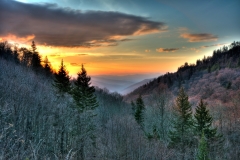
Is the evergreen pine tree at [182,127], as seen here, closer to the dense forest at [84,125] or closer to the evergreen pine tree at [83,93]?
the dense forest at [84,125]

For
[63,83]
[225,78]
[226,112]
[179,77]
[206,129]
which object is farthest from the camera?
[179,77]

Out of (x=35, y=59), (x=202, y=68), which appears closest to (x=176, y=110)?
(x=35, y=59)

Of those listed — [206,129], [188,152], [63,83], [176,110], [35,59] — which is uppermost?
[35,59]

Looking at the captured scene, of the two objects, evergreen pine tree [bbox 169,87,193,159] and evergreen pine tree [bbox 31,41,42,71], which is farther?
evergreen pine tree [bbox 31,41,42,71]

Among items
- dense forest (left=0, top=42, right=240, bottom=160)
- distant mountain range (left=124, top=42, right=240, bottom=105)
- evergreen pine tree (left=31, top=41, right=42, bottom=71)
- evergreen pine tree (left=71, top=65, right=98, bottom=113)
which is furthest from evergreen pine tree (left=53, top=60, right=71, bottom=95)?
distant mountain range (left=124, top=42, right=240, bottom=105)

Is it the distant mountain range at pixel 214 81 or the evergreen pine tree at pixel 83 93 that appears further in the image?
the distant mountain range at pixel 214 81

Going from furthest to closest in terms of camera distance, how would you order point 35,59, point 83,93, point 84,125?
point 35,59 < point 83,93 < point 84,125

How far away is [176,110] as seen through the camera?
117 feet

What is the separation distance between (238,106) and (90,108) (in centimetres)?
4313

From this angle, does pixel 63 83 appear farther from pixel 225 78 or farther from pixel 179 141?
pixel 225 78

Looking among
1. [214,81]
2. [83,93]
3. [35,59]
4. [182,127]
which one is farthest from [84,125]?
[214,81]

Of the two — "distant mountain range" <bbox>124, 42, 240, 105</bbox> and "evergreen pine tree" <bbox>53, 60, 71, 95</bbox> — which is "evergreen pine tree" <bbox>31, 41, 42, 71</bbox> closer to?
"evergreen pine tree" <bbox>53, 60, 71, 95</bbox>

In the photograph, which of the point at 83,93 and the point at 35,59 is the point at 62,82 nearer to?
the point at 83,93

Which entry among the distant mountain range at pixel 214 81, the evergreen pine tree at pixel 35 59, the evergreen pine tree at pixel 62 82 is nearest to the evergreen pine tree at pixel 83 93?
the evergreen pine tree at pixel 62 82
